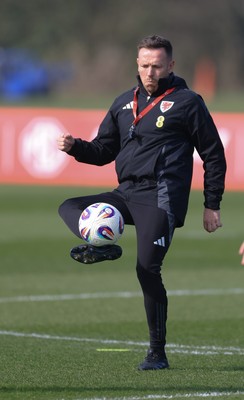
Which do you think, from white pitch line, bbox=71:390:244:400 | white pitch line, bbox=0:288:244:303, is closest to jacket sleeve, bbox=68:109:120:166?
white pitch line, bbox=71:390:244:400

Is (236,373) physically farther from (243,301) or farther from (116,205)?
(243,301)

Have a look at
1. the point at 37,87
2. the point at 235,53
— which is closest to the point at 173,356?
the point at 37,87

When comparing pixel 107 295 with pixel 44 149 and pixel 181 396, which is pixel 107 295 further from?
pixel 44 149

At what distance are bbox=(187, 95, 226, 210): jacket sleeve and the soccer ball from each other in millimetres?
693

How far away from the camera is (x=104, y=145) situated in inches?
387

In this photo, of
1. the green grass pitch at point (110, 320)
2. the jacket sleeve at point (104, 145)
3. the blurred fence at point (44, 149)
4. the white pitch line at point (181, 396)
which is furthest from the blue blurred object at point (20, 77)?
the white pitch line at point (181, 396)

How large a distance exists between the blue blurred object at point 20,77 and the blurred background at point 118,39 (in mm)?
2426

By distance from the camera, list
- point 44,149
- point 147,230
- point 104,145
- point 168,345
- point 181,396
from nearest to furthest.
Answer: point 181,396, point 147,230, point 104,145, point 168,345, point 44,149

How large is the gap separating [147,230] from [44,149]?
1933 centimetres

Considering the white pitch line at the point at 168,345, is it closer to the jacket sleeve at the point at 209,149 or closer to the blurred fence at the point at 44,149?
the jacket sleeve at the point at 209,149

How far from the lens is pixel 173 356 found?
33.4 feet

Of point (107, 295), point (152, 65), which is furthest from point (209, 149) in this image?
point (107, 295)

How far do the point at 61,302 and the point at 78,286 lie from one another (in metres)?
1.38

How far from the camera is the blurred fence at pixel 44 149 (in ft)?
93.2
